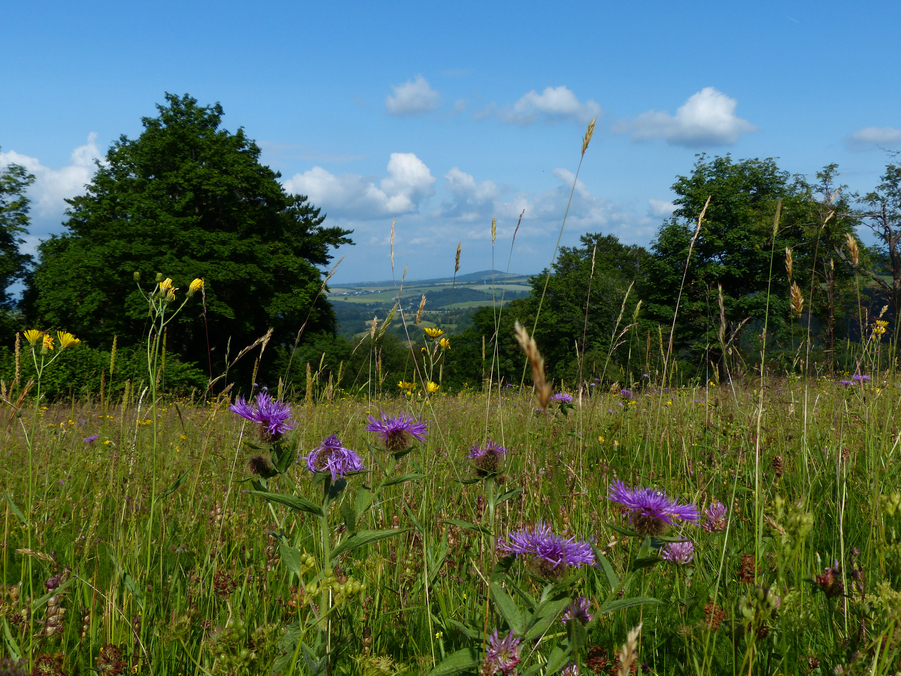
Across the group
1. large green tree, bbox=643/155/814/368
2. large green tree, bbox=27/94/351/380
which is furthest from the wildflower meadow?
large green tree, bbox=643/155/814/368

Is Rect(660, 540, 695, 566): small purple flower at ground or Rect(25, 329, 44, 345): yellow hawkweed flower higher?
Rect(25, 329, 44, 345): yellow hawkweed flower

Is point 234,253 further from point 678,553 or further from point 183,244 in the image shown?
point 678,553

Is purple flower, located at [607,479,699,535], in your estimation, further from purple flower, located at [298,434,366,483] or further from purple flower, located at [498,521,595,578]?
purple flower, located at [298,434,366,483]

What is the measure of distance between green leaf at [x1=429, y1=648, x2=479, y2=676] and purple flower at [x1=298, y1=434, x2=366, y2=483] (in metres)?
0.41

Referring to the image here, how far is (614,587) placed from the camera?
34.4 inches

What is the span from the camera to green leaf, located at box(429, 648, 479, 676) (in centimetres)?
90

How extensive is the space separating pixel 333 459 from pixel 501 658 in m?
0.53

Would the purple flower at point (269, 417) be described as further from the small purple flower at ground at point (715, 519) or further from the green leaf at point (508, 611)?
the small purple flower at ground at point (715, 519)

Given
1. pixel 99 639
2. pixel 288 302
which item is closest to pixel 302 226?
pixel 288 302

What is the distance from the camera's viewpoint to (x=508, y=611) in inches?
36.6

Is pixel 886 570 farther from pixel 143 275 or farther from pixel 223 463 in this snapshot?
pixel 143 275

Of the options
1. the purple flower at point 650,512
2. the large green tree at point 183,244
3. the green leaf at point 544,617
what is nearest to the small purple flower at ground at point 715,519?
the purple flower at point 650,512

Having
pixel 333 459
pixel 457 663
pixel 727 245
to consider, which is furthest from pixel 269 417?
pixel 727 245

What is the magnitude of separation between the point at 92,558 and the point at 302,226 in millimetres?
24823
